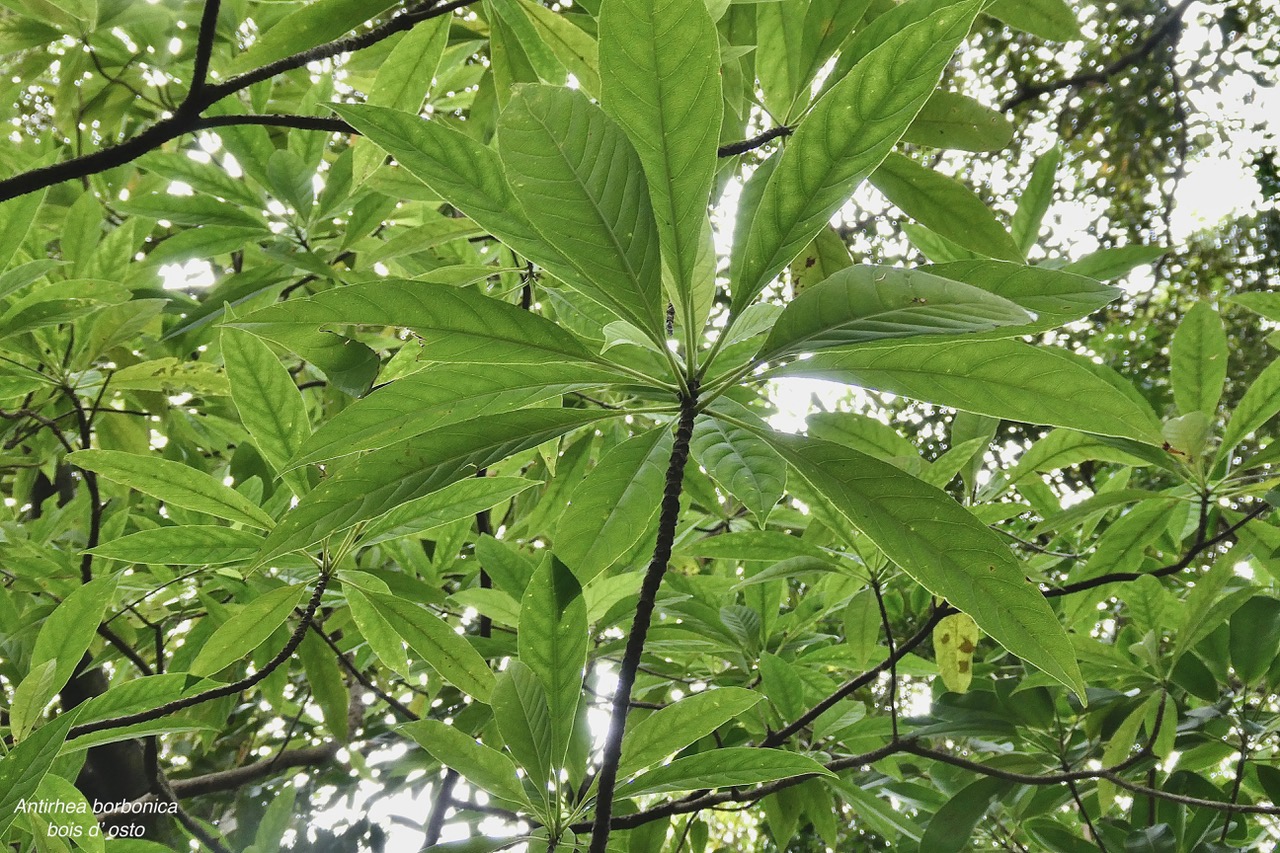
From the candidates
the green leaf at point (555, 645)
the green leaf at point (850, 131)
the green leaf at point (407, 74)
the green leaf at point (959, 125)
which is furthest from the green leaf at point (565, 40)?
the green leaf at point (555, 645)

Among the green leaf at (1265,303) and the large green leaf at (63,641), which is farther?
the green leaf at (1265,303)

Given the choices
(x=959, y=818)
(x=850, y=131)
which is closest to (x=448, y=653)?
(x=850, y=131)

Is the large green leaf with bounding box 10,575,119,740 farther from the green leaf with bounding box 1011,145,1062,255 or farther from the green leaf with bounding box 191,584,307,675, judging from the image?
the green leaf with bounding box 1011,145,1062,255

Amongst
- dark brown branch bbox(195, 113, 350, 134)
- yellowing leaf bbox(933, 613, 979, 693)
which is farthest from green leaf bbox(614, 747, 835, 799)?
dark brown branch bbox(195, 113, 350, 134)

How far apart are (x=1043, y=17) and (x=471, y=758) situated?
1.01m

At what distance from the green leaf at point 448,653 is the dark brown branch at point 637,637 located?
1.18 feet

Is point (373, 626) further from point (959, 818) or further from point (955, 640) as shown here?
point (959, 818)

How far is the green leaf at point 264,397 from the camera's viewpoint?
97cm

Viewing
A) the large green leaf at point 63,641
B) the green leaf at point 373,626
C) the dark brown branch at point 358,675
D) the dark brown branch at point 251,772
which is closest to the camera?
the large green leaf at point 63,641

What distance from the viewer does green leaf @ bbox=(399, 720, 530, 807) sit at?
2.79 ft

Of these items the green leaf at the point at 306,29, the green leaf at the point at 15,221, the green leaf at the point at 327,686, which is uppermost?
the green leaf at the point at 306,29

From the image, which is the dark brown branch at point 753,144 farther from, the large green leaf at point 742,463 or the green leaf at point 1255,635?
the green leaf at point 1255,635

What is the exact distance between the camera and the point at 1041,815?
157 centimetres

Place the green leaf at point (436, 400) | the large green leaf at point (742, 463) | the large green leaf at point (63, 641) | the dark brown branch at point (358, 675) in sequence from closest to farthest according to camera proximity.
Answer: the green leaf at point (436, 400)
the large green leaf at point (742, 463)
the large green leaf at point (63, 641)
the dark brown branch at point (358, 675)
